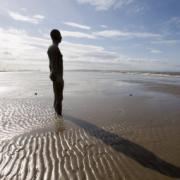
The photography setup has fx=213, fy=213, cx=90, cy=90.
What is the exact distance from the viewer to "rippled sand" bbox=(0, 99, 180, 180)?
407 cm

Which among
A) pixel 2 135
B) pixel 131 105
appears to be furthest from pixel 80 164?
pixel 131 105

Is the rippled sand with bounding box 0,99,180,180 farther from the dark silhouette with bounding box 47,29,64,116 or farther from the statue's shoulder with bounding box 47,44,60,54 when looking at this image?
the statue's shoulder with bounding box 47,44,60,54

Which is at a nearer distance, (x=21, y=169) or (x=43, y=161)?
(x=21, y=169)

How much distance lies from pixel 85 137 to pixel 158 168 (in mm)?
2258

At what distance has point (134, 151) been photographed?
200 inches

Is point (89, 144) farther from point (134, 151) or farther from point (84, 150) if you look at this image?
point (134, 151)

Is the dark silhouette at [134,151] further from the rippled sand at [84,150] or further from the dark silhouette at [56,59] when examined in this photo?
the dark silhouette at [56,59]

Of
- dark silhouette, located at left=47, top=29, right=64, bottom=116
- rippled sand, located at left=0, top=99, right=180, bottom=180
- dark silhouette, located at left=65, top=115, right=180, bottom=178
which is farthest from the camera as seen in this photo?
dark silhouette, located at left=47, top=29, right=64, bottom=116

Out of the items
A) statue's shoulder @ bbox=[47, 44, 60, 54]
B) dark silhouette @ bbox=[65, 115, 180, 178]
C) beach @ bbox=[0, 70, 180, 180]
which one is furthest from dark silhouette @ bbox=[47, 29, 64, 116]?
dark silhouette @ bbox=[65, 115, 180, 178]

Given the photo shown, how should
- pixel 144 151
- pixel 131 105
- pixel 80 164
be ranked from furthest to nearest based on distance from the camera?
1. pixel 131 105
2. pixel 144 151
3. pixel 80 164

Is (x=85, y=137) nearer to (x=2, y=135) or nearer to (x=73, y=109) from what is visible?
(x=2, y=135)

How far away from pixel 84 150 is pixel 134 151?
119 cm

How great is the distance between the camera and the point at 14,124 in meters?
6.98

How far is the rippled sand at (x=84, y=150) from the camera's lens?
407 cm
